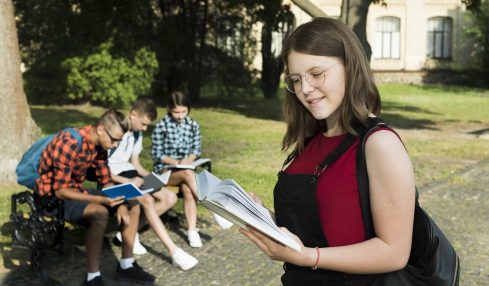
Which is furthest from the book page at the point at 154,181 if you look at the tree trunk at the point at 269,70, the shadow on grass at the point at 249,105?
the tree trunk at the point at 269,70

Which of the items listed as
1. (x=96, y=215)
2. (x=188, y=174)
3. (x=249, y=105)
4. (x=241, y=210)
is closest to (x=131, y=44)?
(x=249, y=105)

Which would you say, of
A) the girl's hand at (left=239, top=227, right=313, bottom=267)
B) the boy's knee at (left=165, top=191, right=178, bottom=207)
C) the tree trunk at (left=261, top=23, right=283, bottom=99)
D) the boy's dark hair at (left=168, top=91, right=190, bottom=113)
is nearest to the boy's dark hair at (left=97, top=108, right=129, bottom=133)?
the boy's knee at (left=165, top=191, right=178, bottom=207)

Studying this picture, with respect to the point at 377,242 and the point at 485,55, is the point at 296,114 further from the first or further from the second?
the point at 485,55

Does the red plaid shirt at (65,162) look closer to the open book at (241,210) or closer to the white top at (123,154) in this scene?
the white top at (123,154)

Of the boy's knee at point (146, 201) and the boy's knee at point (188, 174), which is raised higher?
the boy's knee at point (188, 174)

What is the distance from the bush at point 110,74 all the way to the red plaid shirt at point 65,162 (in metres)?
15.7

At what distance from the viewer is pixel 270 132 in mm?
18016

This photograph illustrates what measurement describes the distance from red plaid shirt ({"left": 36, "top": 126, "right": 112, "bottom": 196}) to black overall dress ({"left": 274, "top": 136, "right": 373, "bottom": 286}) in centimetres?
392

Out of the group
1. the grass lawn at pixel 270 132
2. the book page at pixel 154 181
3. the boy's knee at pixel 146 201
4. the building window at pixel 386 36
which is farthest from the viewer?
the building window at pixel 386 36

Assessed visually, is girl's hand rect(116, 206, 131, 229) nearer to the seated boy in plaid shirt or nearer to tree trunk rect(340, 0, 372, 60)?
the seated boy in plaid shirt

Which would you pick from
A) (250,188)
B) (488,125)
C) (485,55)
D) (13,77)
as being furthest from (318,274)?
(485,55)

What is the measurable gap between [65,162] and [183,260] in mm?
1309

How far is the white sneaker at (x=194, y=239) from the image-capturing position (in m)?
7.47

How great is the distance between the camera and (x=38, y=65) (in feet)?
76.6
